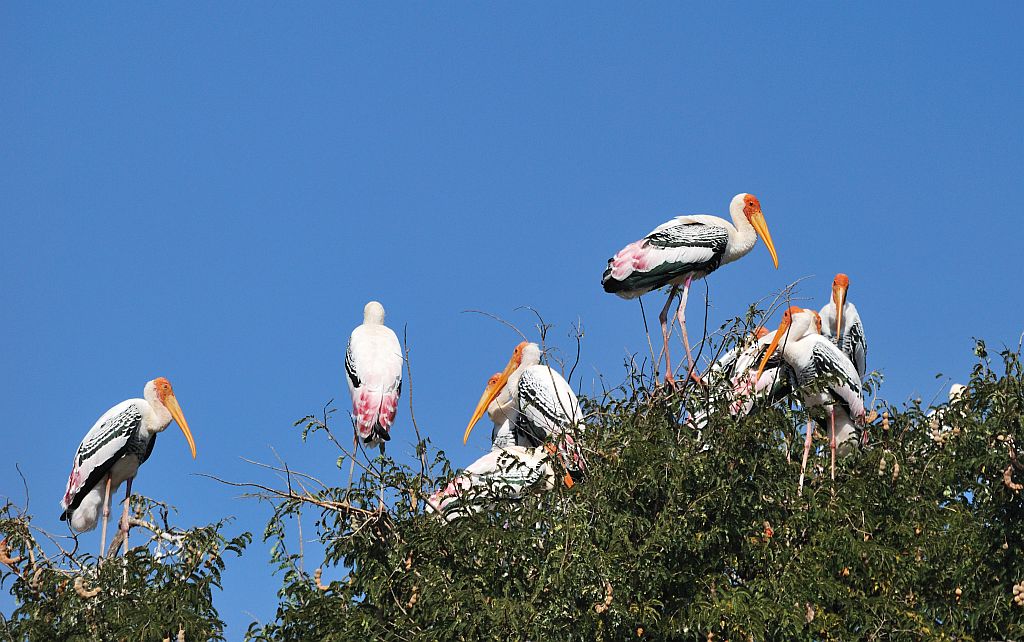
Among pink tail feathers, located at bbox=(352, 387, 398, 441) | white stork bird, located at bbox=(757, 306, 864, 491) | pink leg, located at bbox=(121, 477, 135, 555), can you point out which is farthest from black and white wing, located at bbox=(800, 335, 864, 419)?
pink leg, located at bbox=(121, 477, 135, 555)

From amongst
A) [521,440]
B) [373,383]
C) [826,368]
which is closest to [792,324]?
[826,368]

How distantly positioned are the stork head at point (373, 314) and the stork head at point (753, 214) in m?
2.72

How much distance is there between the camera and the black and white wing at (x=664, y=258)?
1016 centimetres

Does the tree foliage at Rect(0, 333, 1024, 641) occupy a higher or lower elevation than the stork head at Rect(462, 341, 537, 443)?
lower

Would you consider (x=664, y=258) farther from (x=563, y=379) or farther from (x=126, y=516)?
(x=126, y=516)

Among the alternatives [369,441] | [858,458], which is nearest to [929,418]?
[858,458]

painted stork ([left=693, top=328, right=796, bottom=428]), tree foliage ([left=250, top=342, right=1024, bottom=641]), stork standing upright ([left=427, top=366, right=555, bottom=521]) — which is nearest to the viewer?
tree foliage ([left=250, top=342, right=1024, bottom=641])

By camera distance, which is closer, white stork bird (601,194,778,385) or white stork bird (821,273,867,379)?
white stork bird (601,194,778,385)

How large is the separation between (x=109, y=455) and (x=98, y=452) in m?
0.08

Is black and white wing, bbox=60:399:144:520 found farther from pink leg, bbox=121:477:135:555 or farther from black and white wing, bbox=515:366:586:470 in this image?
black and white wing, bbox=515:366:586:470

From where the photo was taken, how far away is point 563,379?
33.1 feet

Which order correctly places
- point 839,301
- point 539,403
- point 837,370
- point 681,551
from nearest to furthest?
point 681,551 < point 837,370 < point 539,403 < point 839,301

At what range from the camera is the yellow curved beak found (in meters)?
11.2

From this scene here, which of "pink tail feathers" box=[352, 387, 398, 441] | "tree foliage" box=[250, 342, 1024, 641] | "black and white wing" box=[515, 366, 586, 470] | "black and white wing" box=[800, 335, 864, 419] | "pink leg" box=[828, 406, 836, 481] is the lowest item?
"tree foliage" box=[250, 342, 1024, 641]
